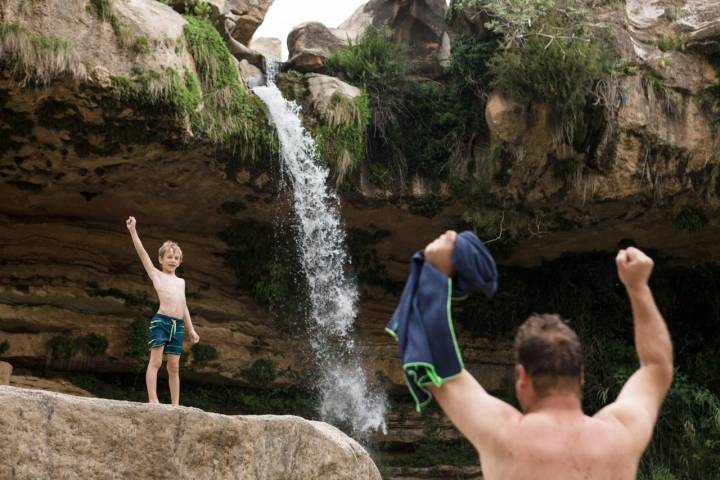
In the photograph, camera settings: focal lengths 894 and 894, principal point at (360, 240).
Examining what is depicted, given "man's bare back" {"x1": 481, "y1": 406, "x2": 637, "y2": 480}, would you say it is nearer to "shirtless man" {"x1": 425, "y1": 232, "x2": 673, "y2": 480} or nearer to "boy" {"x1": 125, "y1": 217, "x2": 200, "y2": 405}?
"shirtless man" {"x1": 425, "y1": 232, "x2": 673, "y2": 480}

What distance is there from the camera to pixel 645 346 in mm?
2215

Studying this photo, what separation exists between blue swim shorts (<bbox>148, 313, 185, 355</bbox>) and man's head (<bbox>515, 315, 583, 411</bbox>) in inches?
232

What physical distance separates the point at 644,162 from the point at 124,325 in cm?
713

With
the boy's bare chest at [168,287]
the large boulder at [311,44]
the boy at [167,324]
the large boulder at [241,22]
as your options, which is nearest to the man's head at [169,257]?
the boy at [167,324]

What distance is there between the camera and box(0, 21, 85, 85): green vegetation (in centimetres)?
890

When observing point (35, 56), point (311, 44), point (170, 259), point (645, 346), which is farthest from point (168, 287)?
point (311, 44)

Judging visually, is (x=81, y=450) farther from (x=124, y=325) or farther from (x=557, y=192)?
(x=557, y=192)

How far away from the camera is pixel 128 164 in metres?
10.8

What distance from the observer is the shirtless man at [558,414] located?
2023 mm

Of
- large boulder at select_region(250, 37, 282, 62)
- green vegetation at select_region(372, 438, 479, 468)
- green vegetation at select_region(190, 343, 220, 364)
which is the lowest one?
green vegetation at select_region(372, 438, 479, 468)

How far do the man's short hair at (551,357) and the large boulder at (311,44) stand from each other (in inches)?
432

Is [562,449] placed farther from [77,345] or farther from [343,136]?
[77,345]

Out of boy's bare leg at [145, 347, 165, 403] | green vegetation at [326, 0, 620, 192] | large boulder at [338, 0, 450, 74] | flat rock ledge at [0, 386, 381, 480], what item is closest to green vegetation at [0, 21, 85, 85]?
boy's bare leg at [145, 347, 165, 403]

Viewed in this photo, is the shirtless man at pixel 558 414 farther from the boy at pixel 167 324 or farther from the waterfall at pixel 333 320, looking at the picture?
the waterfall at pixel 333 320
